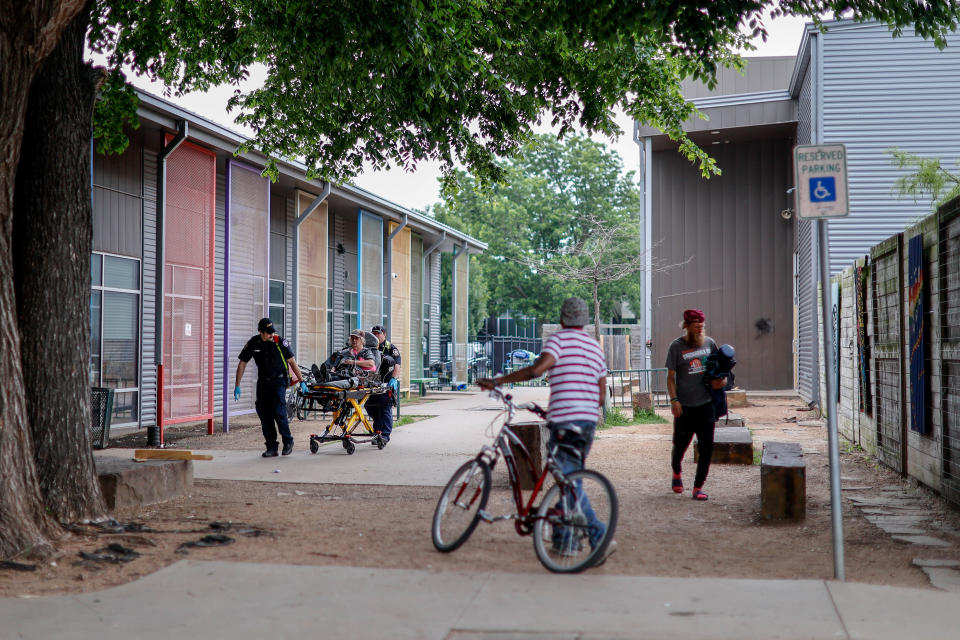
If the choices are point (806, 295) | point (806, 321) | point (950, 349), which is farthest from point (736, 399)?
point (950, 349)

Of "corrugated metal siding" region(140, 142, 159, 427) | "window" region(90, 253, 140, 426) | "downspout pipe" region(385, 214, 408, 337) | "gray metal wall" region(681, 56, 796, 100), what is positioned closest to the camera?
"window" region(90, 253, 140, 426)

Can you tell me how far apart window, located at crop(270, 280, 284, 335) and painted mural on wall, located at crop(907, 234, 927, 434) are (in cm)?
1326

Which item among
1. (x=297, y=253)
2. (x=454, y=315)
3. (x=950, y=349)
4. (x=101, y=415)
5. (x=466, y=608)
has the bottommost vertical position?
(x=466, y=608)

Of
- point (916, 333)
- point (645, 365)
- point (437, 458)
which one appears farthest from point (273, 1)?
point (645, 365)

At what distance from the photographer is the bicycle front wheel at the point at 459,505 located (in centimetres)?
639

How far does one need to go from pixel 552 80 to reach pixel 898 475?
601 centimetres

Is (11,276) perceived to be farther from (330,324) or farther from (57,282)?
(330,324)

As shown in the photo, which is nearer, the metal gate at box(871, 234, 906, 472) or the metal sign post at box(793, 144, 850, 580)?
the metal sign post at box(793, 144, 850, 580)

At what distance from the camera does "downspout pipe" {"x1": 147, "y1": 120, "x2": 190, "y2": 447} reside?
44.4 ft

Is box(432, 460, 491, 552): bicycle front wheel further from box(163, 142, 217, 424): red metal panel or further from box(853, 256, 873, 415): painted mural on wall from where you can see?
box(163, 142, 217, 424): red metal panel

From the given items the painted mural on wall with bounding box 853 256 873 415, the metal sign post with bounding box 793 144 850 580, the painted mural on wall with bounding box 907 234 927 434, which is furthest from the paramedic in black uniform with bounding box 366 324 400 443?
the metal sign post with bounding box 793 144 850 580

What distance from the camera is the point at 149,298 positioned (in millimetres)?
15328

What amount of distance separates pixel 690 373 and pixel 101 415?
7810 millimetres

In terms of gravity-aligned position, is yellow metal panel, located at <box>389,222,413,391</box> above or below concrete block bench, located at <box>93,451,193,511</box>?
above
